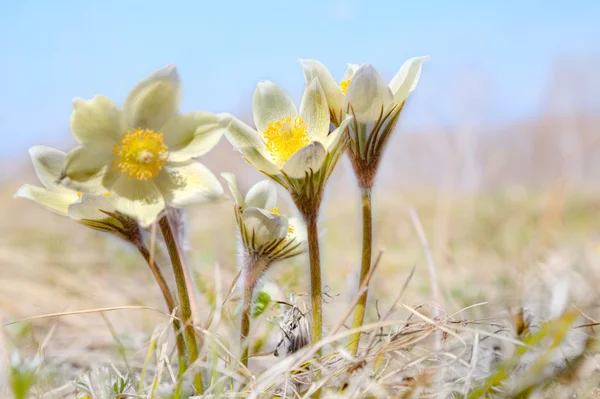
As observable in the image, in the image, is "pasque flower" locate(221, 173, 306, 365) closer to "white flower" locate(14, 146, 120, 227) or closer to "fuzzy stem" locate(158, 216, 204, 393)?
"fuzzy stem" locate(158, 216, 204, 393)

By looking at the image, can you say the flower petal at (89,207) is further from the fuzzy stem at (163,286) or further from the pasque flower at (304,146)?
the pasque flower at (304,146)

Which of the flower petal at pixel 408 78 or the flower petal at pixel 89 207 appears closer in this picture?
the flower petal at pixel 89 207

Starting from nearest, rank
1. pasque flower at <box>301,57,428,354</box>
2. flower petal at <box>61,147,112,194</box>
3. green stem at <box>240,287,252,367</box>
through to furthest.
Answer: flower petal at <box>61,147,112,194</box> < pasque flower at <box>301,57,428,354</box> < green stem at <box>240,287,252,367</box>

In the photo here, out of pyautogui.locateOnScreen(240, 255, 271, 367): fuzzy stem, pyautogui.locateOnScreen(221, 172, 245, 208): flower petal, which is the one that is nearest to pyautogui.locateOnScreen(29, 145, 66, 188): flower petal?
pyautogui.locateOnScreen(221, 172, 245, 208): flower petal

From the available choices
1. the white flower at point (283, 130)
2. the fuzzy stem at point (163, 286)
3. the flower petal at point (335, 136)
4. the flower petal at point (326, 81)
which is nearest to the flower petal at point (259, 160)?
the white flower at point (283, 130)

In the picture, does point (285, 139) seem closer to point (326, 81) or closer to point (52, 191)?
point (326, 81)

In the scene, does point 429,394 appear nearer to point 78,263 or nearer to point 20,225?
point 78,263

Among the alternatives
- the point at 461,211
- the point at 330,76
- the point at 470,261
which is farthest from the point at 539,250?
the point at 330,76

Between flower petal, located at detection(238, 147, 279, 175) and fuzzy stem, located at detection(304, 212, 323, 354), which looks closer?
flower petal, located at detection(238, 147, 279, 175)
